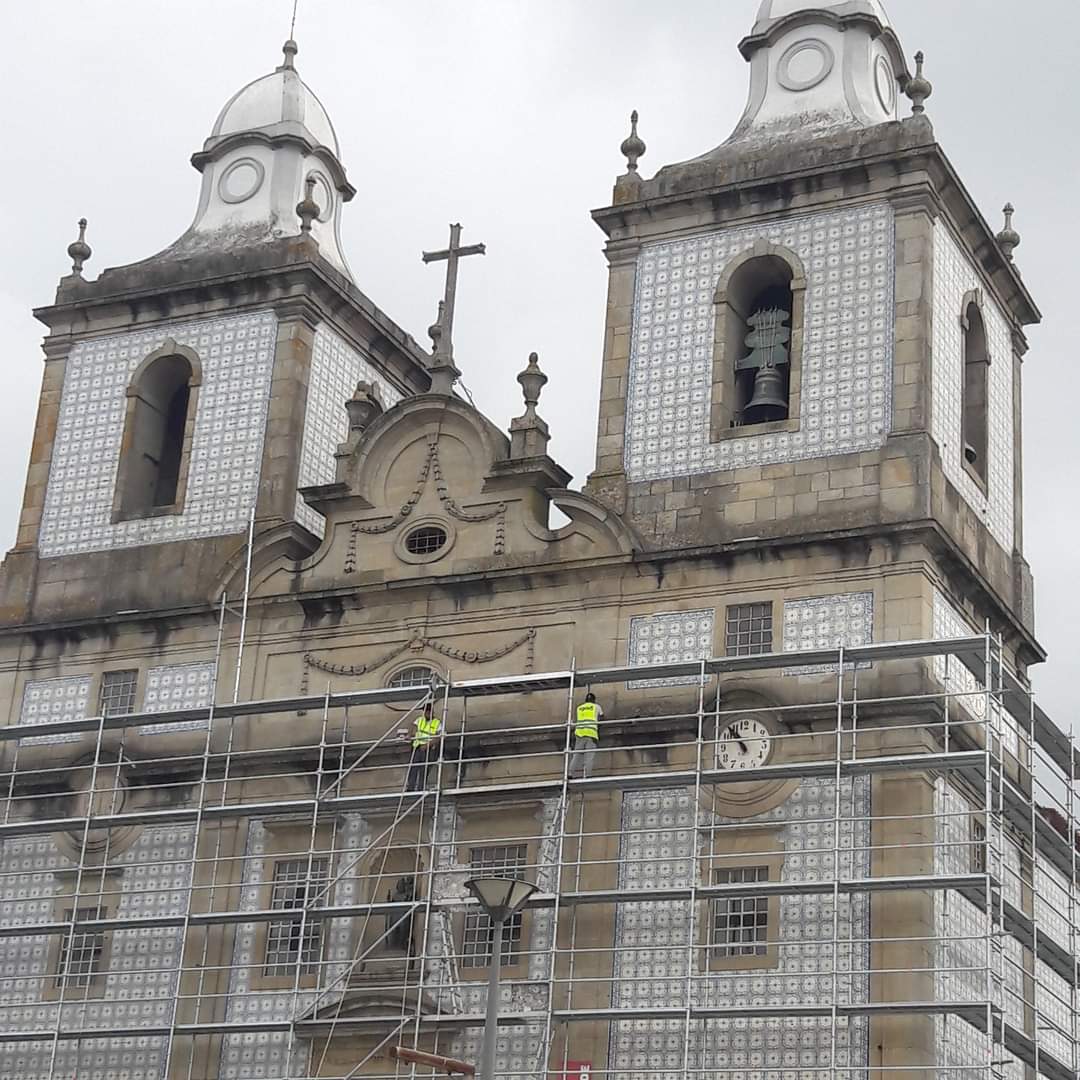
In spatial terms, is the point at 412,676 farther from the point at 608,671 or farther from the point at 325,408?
the point at 325,408

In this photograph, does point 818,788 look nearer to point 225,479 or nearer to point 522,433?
point 522,433

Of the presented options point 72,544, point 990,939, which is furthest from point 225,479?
point 990,939

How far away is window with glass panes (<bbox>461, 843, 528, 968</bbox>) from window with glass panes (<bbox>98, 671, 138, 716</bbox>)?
554 cm

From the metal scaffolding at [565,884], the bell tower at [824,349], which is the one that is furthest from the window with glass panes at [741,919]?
the bell tower at [824,349]

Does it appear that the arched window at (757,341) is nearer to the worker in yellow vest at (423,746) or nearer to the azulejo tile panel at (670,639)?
the azulejo tile panel at (670,639)

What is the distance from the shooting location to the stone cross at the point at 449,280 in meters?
33.8

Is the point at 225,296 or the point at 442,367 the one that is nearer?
the point at 442,367

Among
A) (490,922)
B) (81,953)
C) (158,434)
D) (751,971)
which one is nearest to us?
(751,971)

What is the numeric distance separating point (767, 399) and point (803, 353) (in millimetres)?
712

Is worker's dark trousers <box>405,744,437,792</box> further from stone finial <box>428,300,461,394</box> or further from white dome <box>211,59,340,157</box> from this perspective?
white dome <box>211,59,340,157</box>

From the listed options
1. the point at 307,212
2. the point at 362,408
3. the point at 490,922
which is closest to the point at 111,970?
the point at 490,922

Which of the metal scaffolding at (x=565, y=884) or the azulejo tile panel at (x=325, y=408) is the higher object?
the azulejo tile panel at (x=325, y=408)

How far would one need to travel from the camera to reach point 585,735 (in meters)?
28.9

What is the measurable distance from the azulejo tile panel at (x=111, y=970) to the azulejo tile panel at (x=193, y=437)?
4398mm
